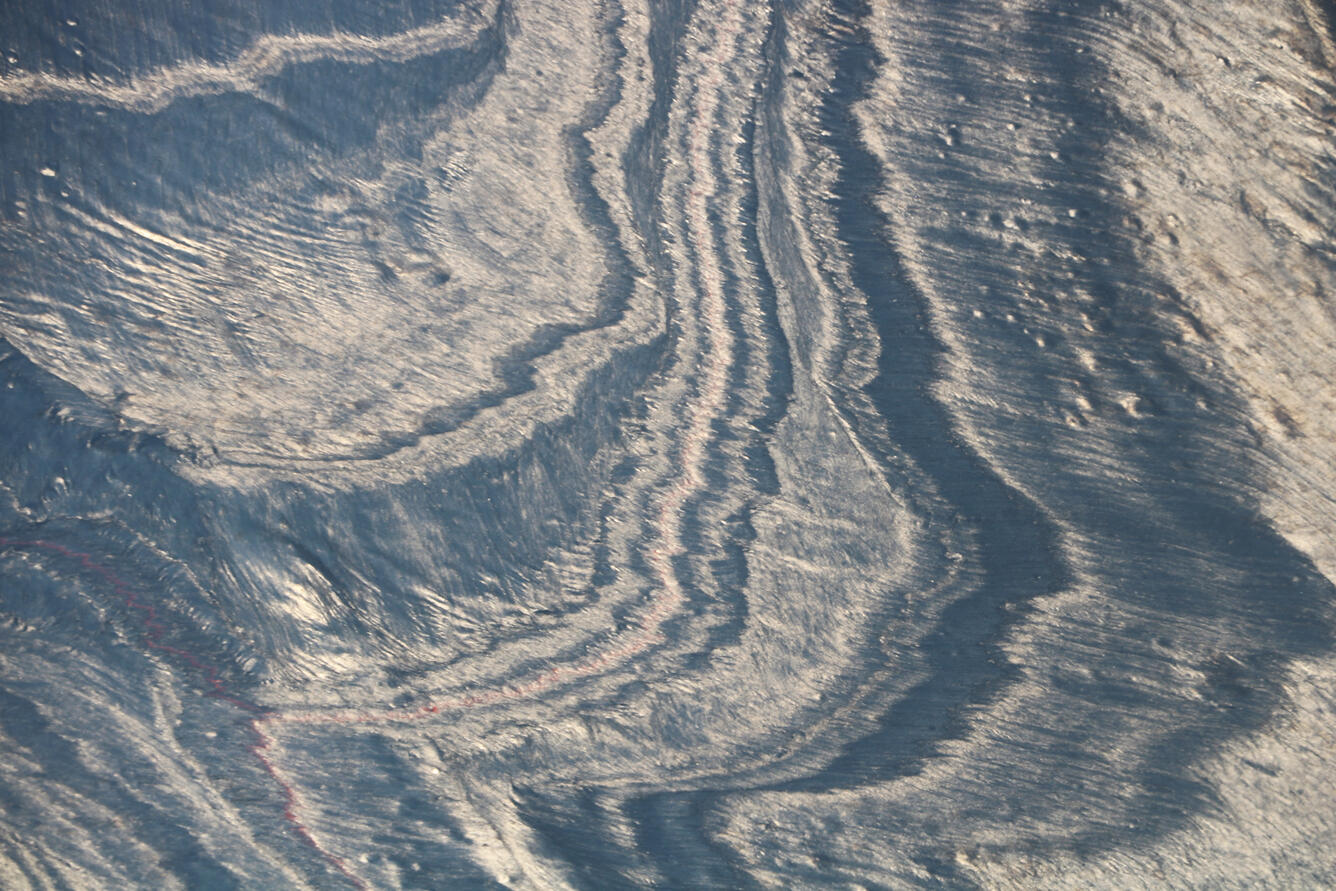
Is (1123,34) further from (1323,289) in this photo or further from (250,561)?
(250,561)

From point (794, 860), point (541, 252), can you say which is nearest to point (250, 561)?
point (541, 252)

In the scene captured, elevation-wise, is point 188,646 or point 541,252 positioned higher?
point 541,252

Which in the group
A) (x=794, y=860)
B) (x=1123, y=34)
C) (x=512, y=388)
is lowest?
(x=794, y=860)

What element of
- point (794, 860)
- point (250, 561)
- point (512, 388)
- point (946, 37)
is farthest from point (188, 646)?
point (946, 37)

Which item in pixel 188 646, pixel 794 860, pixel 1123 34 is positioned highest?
pixel 1123 34

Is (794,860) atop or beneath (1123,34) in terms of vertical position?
beneath

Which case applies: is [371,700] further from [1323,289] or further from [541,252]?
[1323,289]
